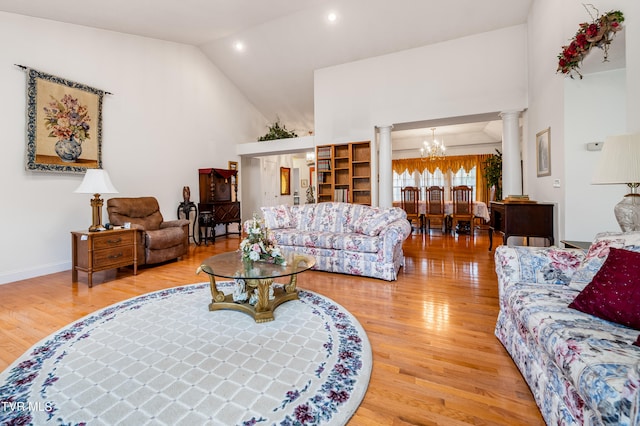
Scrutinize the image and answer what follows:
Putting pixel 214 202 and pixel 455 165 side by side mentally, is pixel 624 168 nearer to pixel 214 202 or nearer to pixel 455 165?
pixel 214 202

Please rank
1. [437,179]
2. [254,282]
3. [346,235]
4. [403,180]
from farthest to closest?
[403,180] → [437,179] → [346,235] → [254,282]

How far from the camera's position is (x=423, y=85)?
16.5 feet

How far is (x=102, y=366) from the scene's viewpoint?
161 cm

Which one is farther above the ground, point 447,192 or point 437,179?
point 437,179

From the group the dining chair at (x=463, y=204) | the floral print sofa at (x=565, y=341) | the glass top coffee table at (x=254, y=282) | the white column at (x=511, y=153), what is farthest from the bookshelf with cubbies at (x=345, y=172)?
the floral print sofa at (x=565, y=341)

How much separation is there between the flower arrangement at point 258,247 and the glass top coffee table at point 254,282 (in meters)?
0.06

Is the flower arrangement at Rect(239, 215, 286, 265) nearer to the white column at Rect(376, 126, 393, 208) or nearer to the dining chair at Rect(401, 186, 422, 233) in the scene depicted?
the white column at Rect(376, 126, 393, 208)

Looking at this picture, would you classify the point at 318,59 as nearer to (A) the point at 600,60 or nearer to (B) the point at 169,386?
(A) the point at 600,60

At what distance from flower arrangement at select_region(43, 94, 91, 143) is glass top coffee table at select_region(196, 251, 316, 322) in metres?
3.11

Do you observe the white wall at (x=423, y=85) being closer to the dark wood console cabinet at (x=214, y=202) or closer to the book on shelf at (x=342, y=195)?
the book on shelf at (x=342, y=195)

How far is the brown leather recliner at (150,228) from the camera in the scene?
380 cm

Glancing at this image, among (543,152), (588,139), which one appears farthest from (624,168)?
(543,152)

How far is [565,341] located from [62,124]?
17.8 ft

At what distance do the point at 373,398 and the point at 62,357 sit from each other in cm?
186
